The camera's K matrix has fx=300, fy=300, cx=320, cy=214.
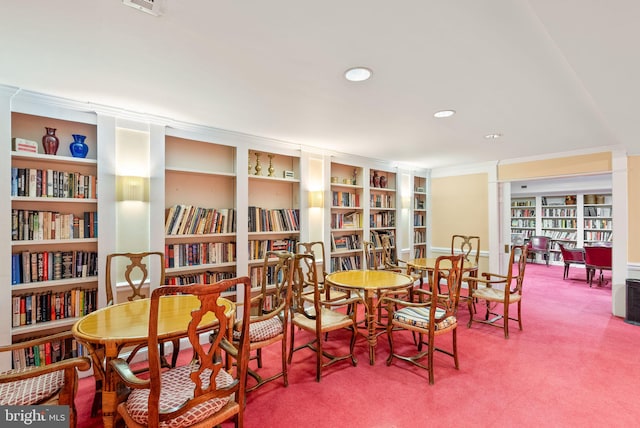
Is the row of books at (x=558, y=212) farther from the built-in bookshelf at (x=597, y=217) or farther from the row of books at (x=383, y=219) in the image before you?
the row of books at (x=383, y=219)

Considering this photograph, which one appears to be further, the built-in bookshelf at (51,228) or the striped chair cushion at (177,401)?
the built-in bookshelf at (51,228)

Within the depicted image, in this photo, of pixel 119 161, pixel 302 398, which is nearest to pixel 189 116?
pixel 119 161

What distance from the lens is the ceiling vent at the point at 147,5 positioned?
55.3 inches

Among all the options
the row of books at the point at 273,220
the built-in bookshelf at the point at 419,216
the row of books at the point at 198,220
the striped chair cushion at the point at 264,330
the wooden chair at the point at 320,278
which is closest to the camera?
the striped chair cushion at the point at 264,330

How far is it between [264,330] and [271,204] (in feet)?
6.97

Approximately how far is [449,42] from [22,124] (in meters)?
3.49

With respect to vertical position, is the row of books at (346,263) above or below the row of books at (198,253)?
below

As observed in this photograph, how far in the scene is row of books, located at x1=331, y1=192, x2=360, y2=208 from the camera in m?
4.79

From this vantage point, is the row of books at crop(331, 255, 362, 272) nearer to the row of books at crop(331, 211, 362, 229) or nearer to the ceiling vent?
the row of books at crop(331, 211, 362, 229)

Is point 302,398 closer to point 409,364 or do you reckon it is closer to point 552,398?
point 409,364

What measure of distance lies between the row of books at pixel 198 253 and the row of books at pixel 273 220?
0.39 metres

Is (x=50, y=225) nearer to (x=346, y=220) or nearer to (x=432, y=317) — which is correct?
(x=432, y=317)

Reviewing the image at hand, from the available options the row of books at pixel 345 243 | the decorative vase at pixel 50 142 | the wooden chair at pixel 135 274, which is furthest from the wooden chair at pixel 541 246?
the decorative vase at pixel 50 142

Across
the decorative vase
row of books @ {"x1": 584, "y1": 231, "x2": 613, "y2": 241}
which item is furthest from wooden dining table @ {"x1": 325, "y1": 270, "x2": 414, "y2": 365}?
row of books @ {"x1": 584, "y1": 231, "x2": 613, "y2": 241}
